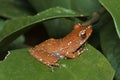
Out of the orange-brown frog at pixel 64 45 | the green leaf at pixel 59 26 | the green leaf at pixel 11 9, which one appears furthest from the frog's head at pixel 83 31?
the green leaf at pixel 11 9

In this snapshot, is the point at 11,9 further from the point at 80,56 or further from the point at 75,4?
the point at 80,56

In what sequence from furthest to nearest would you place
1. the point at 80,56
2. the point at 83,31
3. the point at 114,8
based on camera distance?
the point at 83,31 < the point at 80,56 < the point at 114,8

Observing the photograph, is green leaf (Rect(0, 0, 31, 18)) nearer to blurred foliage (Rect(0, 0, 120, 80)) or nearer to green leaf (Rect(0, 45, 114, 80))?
blurred foliage (Rect(0, 0, 120, 80))

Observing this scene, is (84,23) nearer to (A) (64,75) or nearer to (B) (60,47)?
(B) (60,47)

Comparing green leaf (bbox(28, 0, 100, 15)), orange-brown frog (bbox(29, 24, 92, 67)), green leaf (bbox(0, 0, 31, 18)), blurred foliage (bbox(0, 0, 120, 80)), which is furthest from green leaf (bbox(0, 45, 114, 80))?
green leaf (bbox(0, 0, 31, 18))

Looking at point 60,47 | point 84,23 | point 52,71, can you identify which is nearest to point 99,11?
point 84,23

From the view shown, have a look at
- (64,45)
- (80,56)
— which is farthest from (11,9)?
(80,56)
